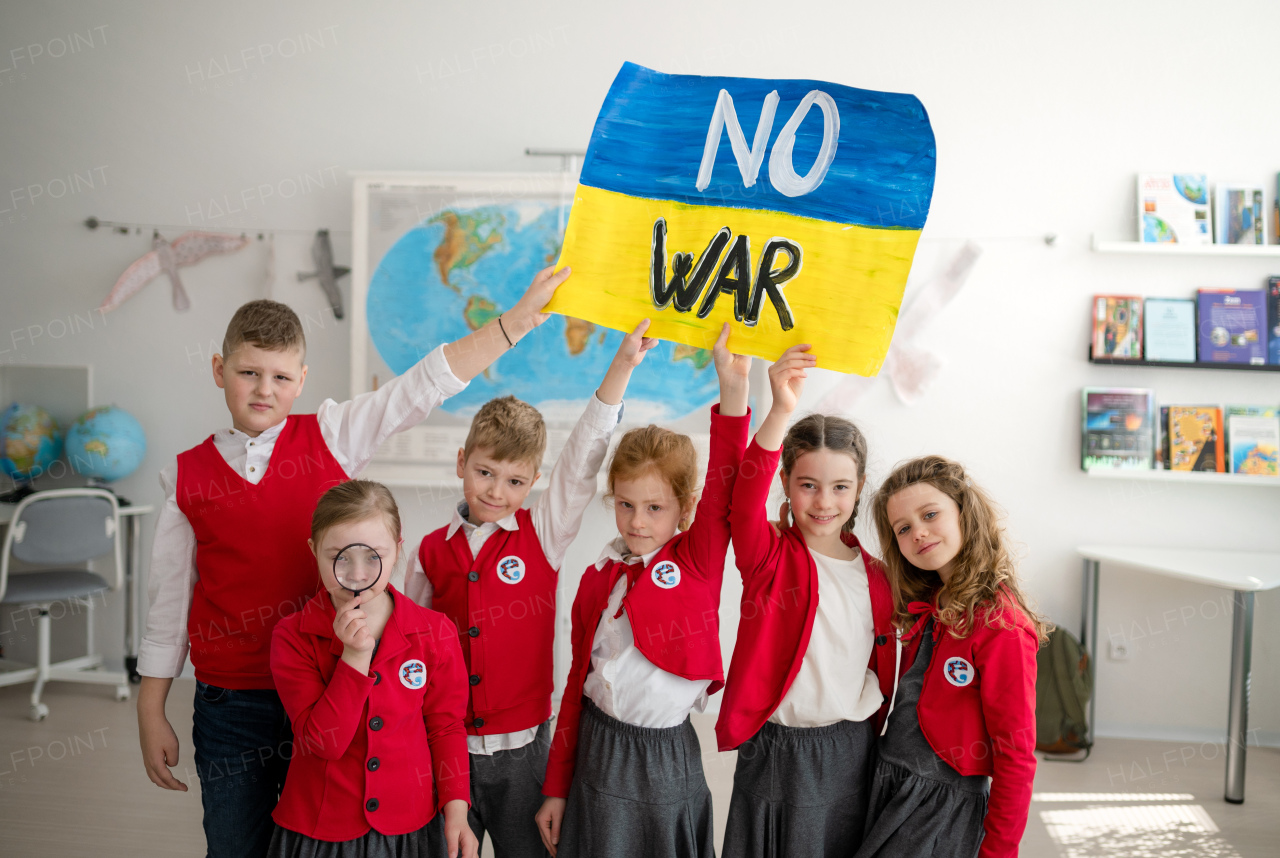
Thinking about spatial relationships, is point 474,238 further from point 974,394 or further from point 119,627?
point 119,627

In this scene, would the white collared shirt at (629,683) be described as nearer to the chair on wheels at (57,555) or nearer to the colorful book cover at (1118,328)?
the colorful book cover at (1118,328)

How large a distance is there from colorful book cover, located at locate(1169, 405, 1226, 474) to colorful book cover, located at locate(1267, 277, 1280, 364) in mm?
287

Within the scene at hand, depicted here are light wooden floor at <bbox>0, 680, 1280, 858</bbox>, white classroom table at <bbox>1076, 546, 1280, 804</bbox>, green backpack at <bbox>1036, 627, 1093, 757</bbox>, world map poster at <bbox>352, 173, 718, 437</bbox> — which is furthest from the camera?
world map poster at <bbox>352, 173, 718, 437</bbox>

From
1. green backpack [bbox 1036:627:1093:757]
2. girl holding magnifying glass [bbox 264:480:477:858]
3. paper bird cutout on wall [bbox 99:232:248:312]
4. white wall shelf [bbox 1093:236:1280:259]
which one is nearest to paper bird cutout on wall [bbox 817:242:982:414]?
white wall shelf [bbox 1093:236:1280:259]

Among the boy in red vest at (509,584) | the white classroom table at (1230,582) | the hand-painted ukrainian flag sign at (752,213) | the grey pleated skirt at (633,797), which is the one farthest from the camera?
the white classroom table at (1230,582)

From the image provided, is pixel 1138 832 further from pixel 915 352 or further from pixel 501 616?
pixel 501 616

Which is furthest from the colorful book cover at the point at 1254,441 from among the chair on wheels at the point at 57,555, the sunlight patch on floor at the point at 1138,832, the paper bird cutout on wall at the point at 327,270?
the chair on wheels at the point at 57,555

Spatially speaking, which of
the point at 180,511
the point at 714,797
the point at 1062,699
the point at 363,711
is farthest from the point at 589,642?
the point at 1062,699

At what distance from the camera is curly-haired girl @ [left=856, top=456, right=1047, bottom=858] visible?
1230mm

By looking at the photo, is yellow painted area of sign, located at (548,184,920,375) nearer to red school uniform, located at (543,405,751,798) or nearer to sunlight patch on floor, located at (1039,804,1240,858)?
red school uniform, located at (543,405,751,798)

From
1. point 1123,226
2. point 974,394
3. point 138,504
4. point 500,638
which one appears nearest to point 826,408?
point 974,394

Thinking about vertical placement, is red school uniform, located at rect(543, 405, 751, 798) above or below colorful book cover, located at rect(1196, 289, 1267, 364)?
below

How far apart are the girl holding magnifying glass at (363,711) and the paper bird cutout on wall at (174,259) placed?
2676 millimetres

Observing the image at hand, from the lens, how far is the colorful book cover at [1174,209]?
10.2 feet
